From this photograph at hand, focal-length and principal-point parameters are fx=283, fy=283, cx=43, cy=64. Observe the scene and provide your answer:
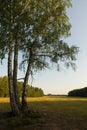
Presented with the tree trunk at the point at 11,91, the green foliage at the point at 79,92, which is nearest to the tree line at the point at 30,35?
the tree trunk at the point at 11,91

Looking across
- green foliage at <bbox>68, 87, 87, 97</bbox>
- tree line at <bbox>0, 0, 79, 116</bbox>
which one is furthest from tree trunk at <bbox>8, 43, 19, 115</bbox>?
green foliage at <bbox>68, 87, 87, 97</bbox>

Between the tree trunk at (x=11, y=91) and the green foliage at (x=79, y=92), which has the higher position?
the green foliage at (x=79, y=92)

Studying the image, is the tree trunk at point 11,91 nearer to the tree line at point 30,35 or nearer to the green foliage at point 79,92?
the tree line at point 30,35

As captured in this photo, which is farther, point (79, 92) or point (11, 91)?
point (79, 92)

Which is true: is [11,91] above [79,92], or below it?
below

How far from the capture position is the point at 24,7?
25.1 m

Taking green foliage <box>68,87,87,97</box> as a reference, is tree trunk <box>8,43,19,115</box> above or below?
below

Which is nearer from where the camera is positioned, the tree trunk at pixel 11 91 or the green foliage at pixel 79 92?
the tree trunk at pixel 11 91

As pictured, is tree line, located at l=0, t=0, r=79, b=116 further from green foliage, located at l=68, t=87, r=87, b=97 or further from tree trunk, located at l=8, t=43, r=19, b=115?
green foliage, located at l=68, t=87, r=87, b=97

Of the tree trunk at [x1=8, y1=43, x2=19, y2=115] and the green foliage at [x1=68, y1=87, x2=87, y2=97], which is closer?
the tree trunk at [x1=8, y1=43, x2=19, y2=115]

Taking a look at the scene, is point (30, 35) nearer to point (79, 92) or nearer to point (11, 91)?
point (11, 91)

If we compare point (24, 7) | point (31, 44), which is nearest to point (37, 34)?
point (31, 44)

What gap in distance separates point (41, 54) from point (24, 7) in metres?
4.87

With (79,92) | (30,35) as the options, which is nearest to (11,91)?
(30,35)
